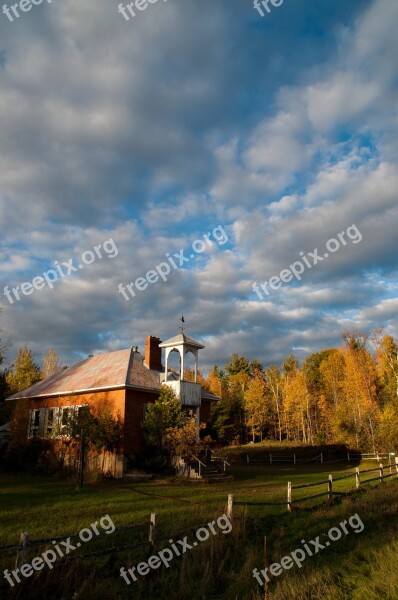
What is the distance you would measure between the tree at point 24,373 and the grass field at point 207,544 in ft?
124

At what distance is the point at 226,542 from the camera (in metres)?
10.5

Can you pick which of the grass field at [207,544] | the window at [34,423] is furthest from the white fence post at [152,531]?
the window at [34,423]

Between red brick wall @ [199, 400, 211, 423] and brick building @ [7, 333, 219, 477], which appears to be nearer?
brick building @ [7, 333, 219, 477]

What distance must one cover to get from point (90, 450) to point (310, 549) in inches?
643

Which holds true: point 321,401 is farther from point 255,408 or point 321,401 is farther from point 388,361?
point 388,361

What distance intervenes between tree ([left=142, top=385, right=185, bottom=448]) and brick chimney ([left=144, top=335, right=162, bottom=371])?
4.16 m

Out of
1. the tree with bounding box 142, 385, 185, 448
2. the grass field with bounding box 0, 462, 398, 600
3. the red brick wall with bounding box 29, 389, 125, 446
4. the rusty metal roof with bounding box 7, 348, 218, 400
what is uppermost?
the rusty metal roof with bounding box 7, 348, 218, 400

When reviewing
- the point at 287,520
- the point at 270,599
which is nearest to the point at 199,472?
the point at 287,520

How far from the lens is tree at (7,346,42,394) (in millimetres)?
53344

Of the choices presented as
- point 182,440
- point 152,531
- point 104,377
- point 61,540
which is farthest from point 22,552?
point 104,377

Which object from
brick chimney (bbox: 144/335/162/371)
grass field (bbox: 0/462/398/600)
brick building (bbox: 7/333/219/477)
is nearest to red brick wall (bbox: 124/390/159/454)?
brick building (bbox: 7/333/219/477)

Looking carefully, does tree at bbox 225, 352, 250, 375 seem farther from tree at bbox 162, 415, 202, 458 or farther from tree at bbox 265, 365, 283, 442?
tree at bbox 162, 415, 202, 458

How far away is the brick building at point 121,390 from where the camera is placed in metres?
24.3

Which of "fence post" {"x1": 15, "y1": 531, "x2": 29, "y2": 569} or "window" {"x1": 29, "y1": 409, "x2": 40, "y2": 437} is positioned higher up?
"window" {"x1": 29, "y1": 409, "x2": 40, "y2": 437}
